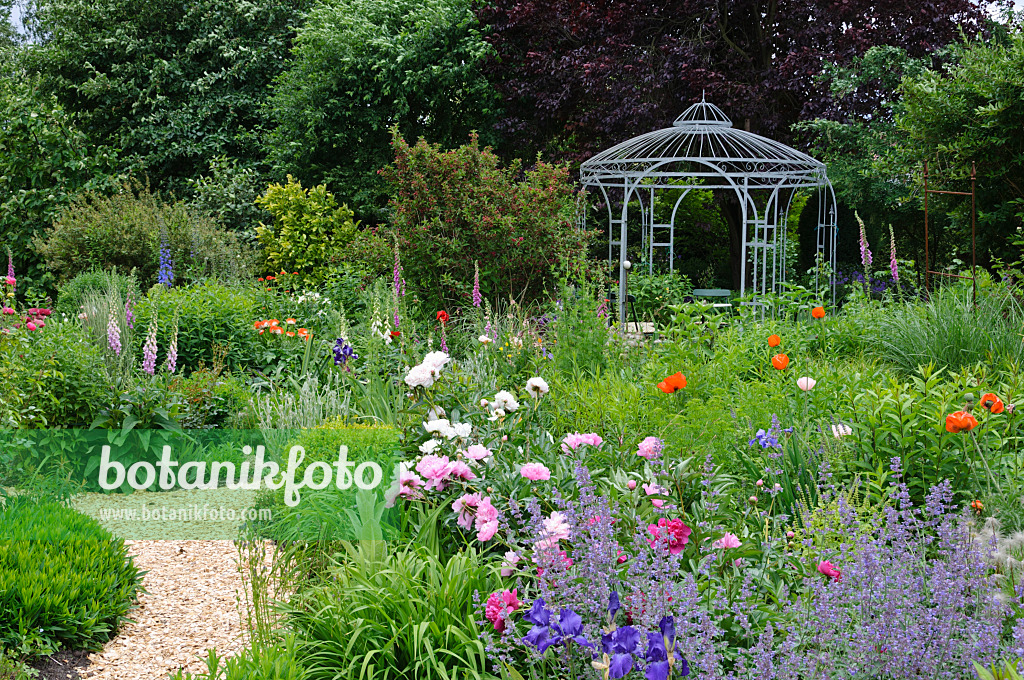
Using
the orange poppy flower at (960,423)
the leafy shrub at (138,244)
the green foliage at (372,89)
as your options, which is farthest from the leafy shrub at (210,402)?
the green foliage at (372,89)

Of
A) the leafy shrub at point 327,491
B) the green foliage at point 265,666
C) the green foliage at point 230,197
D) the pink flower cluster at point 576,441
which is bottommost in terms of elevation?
the green foliage at point 265,666

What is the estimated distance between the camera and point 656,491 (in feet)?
9.12

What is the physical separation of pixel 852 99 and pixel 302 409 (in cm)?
834

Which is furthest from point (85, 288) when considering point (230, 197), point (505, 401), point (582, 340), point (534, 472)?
point (534, 472)

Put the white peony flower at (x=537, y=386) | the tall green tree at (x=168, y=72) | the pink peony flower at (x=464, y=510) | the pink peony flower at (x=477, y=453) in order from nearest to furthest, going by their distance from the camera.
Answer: the pink peony flower at (x=464, y=510), the pink peony flower at (x=477, y=453), the white peony flower at (x=537, y=386), the tall green tree at (x=168, y=72)

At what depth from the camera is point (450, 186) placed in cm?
870

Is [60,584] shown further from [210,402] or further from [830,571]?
[830,571]

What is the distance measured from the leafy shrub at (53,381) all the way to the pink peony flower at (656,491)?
3419mm

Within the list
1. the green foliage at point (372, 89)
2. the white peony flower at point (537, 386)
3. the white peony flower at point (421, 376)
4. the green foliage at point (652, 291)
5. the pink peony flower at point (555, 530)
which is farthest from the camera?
the green foliage at point (372, 89)

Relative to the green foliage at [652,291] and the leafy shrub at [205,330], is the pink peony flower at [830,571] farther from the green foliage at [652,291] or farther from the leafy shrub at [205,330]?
the green foliage at [652,291]

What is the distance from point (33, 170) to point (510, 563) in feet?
43.6

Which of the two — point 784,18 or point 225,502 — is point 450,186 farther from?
point 784,18

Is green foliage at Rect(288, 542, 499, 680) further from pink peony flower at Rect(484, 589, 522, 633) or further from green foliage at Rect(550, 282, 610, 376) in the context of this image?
green foliage at Rect(550, 282, 610, 376)

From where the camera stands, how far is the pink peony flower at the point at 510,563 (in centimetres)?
254
